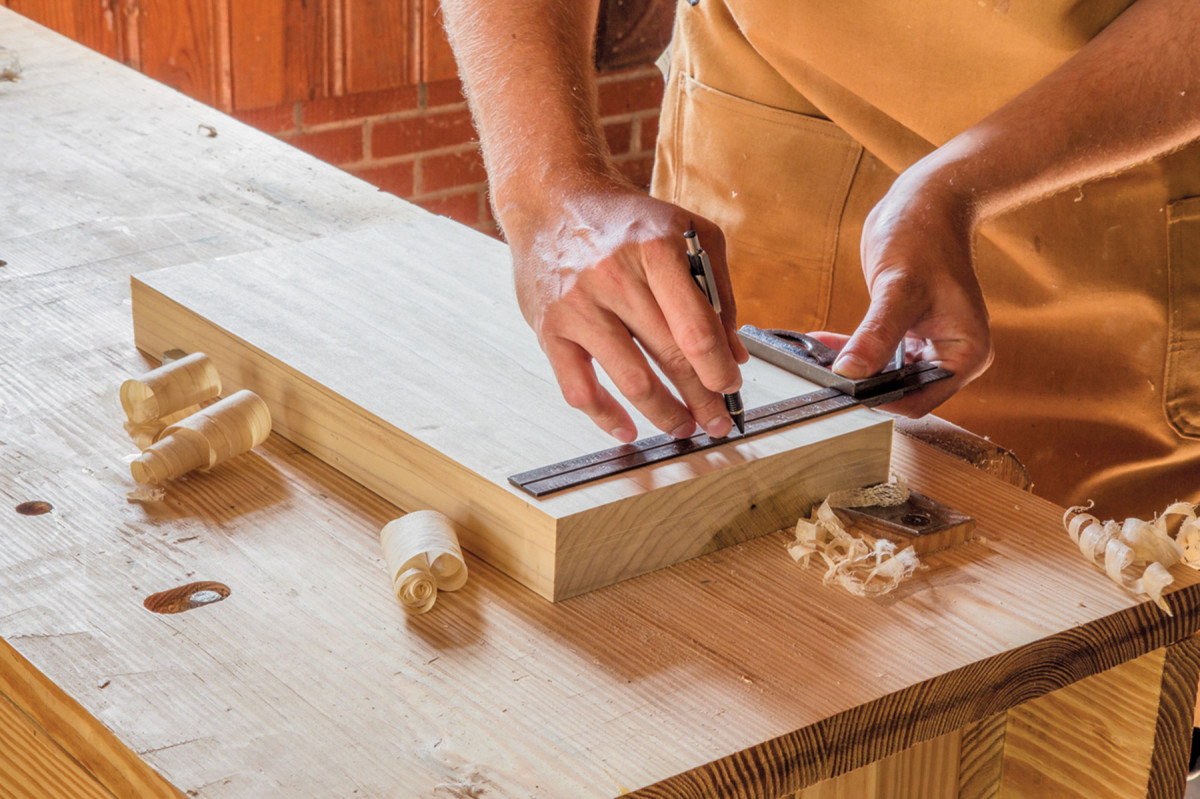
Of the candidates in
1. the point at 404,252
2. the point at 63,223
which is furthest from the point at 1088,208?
the point at 63,223

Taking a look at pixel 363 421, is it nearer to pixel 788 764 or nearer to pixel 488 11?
pixel 788 764

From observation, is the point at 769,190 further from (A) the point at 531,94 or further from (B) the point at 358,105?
(B) the point at 358,105

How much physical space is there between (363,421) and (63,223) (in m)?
0.67

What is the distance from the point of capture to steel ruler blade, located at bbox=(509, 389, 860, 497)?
0.85 metres

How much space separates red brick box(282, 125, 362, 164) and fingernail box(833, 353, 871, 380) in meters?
2.26

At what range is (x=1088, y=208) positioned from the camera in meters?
1.38

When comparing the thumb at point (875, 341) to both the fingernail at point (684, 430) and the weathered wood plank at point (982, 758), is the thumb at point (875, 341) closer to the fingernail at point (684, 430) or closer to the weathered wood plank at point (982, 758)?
the fingernail at point (684, 430)

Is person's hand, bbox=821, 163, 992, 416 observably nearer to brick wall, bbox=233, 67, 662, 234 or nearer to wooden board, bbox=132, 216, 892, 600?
wooden board, bbox=132, 216, 892, 600

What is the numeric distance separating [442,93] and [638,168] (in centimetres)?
75

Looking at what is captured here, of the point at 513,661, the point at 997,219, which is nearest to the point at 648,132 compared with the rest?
the point at 997,219

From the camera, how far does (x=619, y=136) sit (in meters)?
3.64

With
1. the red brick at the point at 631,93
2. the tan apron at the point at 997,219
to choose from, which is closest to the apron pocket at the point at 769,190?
the tan apron at the point at 997,219

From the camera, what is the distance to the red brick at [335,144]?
119 inches

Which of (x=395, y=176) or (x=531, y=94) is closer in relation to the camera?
(x=531, y=94)
